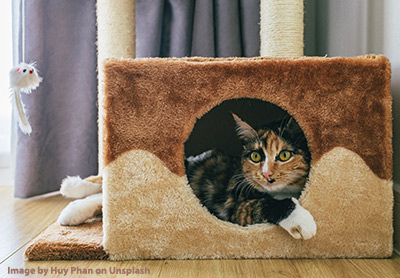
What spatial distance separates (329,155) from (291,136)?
159 mm

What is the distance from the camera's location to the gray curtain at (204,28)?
1.67 metres

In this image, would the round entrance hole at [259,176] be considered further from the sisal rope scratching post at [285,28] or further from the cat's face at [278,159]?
the sisal rope scratching post at [285,28]

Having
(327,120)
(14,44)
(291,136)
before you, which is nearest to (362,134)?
→ (327,120)

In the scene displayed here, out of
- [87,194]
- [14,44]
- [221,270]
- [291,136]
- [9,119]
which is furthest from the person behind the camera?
[9,119]

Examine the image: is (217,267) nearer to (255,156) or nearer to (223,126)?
(255,156)

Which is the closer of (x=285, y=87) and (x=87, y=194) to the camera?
(x=285, y=87)

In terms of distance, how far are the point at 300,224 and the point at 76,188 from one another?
772 millimetres

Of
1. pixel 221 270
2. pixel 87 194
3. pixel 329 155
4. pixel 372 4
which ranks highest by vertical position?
pixel 372 4

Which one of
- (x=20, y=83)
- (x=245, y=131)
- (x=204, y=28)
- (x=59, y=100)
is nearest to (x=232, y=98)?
(x=245, y=131)

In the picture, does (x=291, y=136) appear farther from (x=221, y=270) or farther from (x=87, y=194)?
(x=87, y=194)

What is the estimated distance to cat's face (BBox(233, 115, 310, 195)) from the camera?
3.29 ft

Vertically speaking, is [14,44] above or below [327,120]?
above

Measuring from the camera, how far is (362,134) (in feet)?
3.00

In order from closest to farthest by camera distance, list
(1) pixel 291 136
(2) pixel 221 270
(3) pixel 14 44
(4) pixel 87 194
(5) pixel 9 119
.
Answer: (2) pixel 221 270 < (1) pixel 291 136 < (4) pixel 87 194 < (3) pixel 14 44 < (5) pixel 9 119
